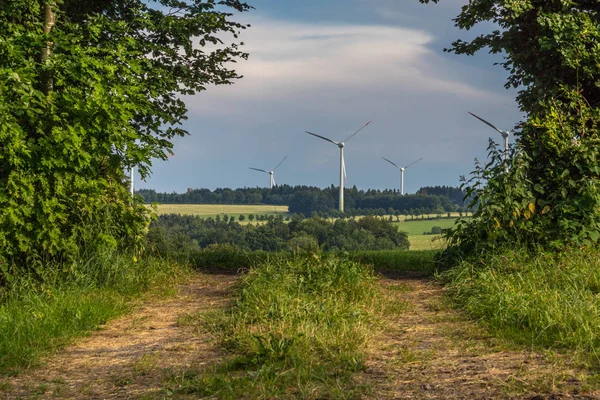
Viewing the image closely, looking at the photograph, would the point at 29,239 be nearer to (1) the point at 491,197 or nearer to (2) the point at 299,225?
(1) the point at 491,197

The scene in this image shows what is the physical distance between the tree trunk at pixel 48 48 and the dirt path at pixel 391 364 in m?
4.65

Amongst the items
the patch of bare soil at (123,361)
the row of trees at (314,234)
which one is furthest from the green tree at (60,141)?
the row of trees at (314,234)

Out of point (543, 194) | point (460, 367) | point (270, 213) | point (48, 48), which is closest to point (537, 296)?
point (460, 367)

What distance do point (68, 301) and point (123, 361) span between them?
8.52ft

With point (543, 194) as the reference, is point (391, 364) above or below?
below

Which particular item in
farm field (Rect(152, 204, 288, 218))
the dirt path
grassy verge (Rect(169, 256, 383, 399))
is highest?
farm field (Rect(152, 204, 288, 218))

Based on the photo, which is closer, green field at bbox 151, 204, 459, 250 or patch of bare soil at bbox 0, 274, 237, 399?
patch of bare soil at bbox 0, 274, 237, 399

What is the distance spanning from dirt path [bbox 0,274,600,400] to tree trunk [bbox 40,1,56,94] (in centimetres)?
465

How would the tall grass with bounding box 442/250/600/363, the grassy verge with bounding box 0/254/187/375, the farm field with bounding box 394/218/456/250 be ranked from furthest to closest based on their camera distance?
the farm field with bounding box 394/218/456/250
the grassy verge with bounding box 0/254/187/375
the tall grass with bounding box 442/250/600/363

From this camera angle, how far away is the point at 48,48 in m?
11.1

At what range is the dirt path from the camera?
5402 mm

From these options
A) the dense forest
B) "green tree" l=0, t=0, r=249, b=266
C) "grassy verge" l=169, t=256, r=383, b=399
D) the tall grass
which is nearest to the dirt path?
"grassy verge" l=169, t=256, r=383, b=399

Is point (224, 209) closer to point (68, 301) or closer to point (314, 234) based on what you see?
point (314, 234)

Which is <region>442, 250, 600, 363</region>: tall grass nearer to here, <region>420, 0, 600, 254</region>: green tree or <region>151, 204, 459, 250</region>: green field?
<region>420, 0, 600, 254</region>: green tree
